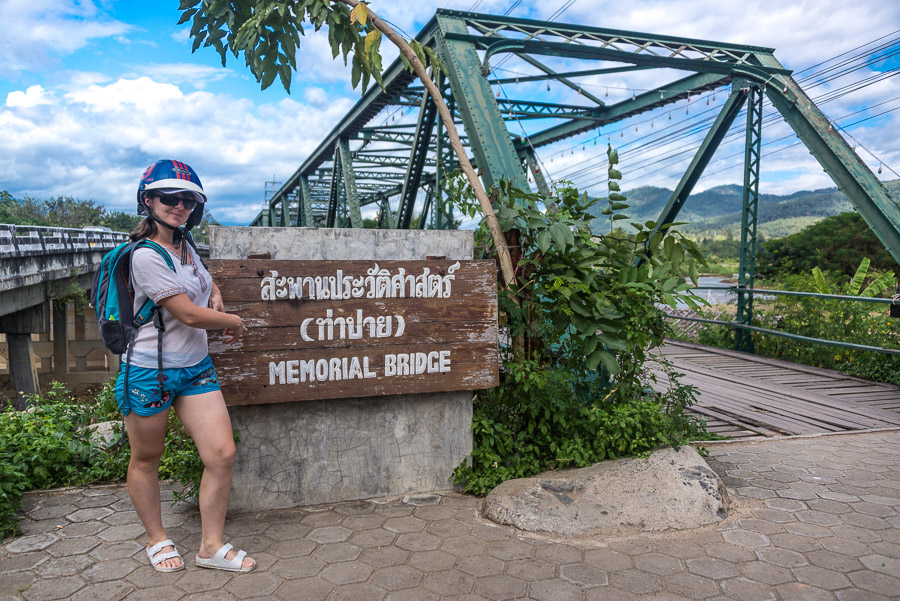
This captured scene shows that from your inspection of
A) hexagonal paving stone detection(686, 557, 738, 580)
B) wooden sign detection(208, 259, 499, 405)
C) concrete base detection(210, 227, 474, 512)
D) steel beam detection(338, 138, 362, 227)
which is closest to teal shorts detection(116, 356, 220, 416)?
wooden sign detection(208, 259, 499, 405)

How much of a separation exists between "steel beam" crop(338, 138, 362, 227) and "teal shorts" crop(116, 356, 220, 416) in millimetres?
10233

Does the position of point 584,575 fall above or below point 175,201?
below

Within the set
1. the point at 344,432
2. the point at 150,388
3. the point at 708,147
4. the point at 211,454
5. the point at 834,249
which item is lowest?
the point at 344,432

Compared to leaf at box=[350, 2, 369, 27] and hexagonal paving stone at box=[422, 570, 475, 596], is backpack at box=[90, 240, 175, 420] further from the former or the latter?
leaf at box=[350, 2, 369, 27]

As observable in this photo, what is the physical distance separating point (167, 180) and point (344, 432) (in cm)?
166

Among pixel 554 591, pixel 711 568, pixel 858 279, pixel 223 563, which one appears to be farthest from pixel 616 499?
pixel 858 279

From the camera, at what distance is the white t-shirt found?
2.51m

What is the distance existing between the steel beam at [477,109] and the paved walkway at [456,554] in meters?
2.83

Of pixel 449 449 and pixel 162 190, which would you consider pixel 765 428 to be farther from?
pixel 162 190

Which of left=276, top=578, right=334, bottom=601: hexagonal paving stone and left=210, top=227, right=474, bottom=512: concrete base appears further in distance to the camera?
left=210, top=227, right=474, bottom=512: concrete base

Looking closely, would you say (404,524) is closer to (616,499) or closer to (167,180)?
(616,499)

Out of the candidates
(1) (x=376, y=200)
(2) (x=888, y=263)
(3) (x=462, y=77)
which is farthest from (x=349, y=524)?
(1) (x=376, y=200)

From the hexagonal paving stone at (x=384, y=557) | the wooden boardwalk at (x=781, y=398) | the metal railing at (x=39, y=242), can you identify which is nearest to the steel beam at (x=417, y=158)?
the metal railing at (x=39, y=242)

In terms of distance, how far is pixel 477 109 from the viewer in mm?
5910
